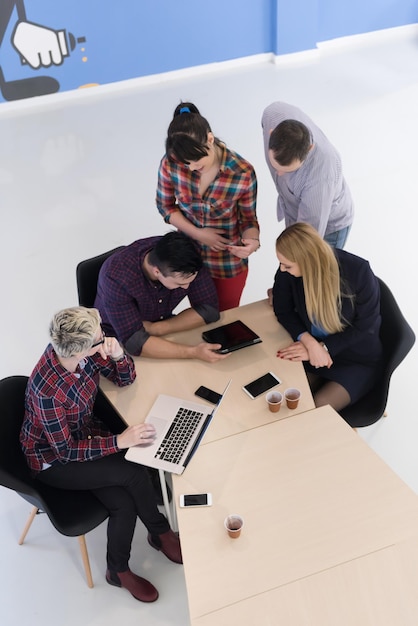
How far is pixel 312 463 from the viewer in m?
2.39

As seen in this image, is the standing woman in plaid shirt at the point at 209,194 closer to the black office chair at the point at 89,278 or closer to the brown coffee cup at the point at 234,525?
the black office chair at the point at 89,278

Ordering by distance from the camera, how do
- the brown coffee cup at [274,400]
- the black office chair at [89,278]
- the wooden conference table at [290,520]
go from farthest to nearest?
the black office chair at [89,278] → the brown coffee cup at [274,400] → the wooden conference table at [290,520]

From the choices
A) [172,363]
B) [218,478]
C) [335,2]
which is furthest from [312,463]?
[335,2]

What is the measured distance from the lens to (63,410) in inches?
96.3

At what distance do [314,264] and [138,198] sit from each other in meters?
2.98

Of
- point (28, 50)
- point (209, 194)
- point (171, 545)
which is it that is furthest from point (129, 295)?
point (28, 50)

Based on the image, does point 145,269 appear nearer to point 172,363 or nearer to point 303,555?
point 172,363

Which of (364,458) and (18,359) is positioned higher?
(364,458)

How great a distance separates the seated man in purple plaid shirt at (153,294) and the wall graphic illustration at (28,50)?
4484 mm

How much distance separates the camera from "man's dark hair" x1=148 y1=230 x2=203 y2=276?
2713mm

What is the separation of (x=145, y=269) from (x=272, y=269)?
186 centimetres

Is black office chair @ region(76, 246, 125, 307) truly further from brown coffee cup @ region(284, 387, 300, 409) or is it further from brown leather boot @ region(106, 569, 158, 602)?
brown leather boot @ region(106, 569, 158, 602)

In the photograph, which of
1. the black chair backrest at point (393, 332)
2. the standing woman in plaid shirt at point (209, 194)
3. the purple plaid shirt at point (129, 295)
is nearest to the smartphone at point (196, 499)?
the purple plaid shirt at point (129, 295)

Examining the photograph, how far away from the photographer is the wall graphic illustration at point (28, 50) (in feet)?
20.6
